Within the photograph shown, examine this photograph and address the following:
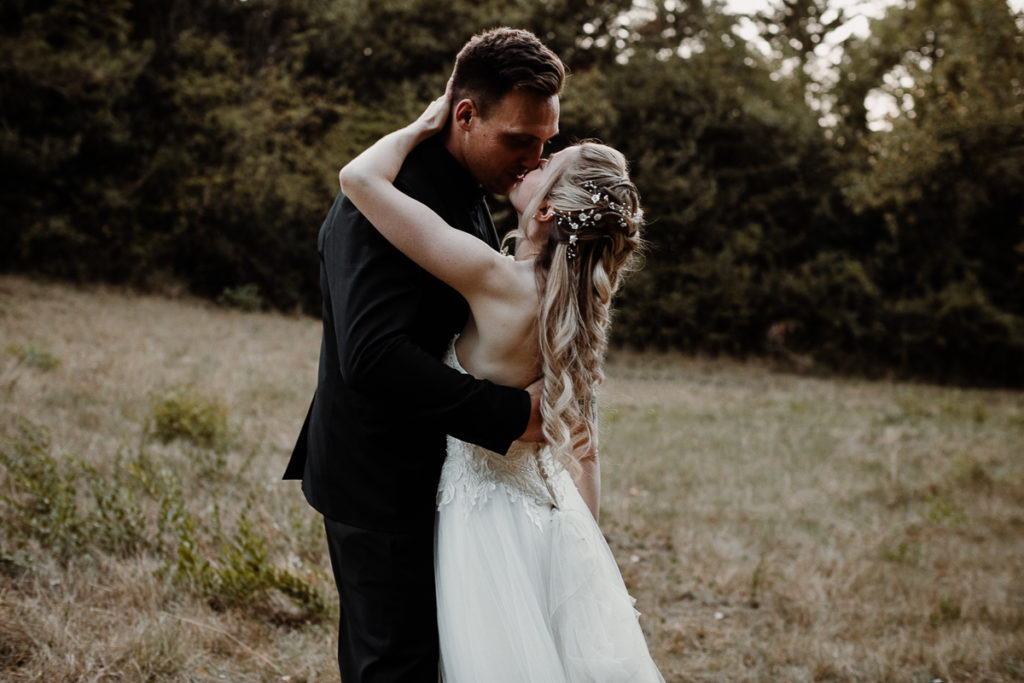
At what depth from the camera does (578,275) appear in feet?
7.11

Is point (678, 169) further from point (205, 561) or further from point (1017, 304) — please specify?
point (205, 561)

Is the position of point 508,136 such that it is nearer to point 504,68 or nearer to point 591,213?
point 504,68

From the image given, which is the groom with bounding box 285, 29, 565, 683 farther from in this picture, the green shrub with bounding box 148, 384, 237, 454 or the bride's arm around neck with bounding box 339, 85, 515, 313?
the green shrub with bounding box 148, 384, 237, 454

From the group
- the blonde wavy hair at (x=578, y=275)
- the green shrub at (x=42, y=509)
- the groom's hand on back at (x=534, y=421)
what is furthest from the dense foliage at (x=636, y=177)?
the groom's hand on back at (x=534, y=421)

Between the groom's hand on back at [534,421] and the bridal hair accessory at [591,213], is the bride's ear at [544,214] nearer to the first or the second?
the bridal hair accessory at [591,213]

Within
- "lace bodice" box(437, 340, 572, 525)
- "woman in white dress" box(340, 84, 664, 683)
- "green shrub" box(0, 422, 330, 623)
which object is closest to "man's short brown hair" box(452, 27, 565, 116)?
"woman in white dress" box(340, 84, 664, 683)

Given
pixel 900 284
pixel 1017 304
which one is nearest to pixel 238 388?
pixel 900 284

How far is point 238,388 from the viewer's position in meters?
8.52

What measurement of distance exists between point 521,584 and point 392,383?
25.9 inches

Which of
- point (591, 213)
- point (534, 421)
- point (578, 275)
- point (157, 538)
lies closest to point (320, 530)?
point (157, 538)

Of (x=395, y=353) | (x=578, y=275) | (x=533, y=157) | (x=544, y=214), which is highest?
(x=533, y=157)

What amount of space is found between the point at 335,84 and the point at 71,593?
55.3 feet

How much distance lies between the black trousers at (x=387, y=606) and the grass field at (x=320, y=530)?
0.88 m

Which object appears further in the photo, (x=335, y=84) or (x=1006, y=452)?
(x=335, y=84)
